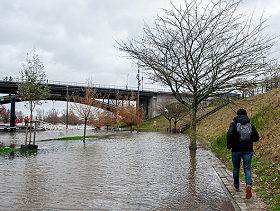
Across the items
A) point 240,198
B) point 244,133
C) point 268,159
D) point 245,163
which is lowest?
point 240,198

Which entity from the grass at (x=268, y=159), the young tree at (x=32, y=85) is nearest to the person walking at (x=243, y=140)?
the grass at (x=268, y=159)

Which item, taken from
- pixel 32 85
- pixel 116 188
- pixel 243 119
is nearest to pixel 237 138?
pixel 243 119

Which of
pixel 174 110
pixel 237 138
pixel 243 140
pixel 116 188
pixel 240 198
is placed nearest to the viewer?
pixel 240 198

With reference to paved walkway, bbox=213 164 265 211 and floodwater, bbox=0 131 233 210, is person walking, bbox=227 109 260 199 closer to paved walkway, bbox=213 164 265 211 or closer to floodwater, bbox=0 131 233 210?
paved walkway, bbox=213 164 265 211

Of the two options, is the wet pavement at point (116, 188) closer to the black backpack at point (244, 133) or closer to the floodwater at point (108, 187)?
the floodwater at point (108, 187)

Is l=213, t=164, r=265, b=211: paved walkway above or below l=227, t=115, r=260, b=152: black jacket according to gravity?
below

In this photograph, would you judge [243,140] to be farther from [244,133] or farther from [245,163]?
[245,163]

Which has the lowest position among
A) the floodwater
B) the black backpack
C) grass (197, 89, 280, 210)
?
the floodwater

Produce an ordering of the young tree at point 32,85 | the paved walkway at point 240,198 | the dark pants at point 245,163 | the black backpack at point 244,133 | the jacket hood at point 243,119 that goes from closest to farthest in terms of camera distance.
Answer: the paved walkway at point 240,198, the dark pants at point 245,163, the black backpack at point 244,133, the jacket hood at point 243,119, the young tree at point 32,85

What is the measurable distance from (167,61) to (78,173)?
8166mm

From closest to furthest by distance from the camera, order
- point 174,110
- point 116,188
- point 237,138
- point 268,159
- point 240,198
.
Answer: point 240,198
point 237,138
point 116,188
point 268,159
point 174,110

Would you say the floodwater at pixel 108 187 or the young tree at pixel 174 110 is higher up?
the young tree at pixel 174 110

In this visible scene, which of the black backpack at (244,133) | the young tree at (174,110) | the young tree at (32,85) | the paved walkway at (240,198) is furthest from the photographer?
the young tree at (174,110)

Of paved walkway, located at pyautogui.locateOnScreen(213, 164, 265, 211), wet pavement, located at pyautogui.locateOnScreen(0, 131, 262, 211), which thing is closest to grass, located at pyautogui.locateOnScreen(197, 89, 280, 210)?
paved walkway, located at pyautogui.locateOnScreen(213, 164, 265, 211)
